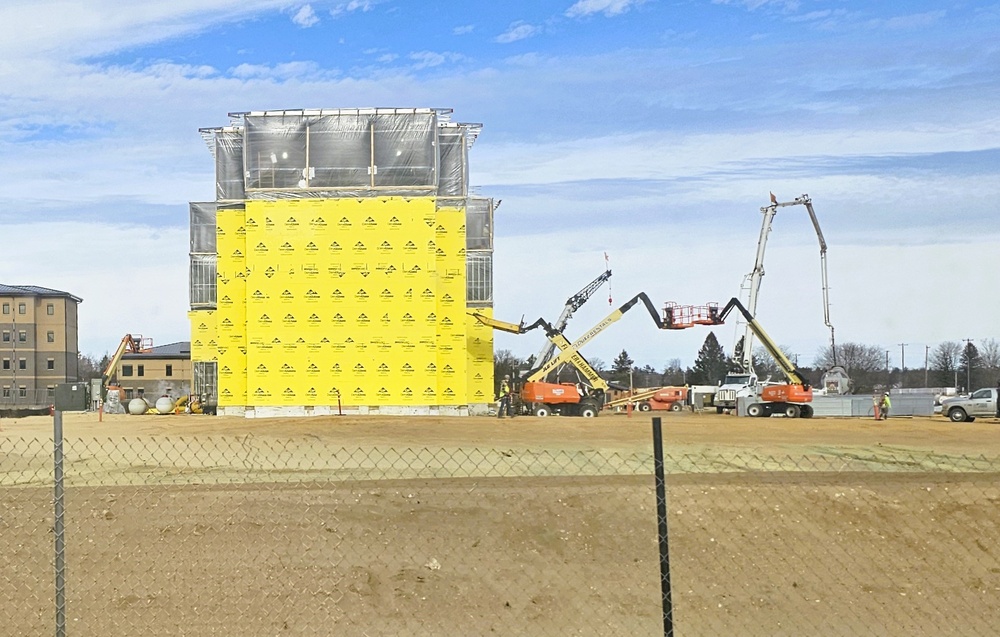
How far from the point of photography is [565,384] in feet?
164

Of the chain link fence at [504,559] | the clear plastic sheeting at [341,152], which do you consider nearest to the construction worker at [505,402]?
the clear plastic sheeting at [341,152]

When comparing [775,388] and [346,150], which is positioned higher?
[346,150]

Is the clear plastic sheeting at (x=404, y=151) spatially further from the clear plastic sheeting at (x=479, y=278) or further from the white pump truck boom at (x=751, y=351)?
the white pump truck boom at (x=751, y=351)

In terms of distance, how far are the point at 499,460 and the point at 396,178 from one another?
99.2ft

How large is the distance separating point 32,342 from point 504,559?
91.3 m

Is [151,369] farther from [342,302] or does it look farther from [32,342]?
[342,302]

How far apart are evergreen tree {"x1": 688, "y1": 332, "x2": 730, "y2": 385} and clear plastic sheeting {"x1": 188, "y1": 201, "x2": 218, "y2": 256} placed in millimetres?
56007

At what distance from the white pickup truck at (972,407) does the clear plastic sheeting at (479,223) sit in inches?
965

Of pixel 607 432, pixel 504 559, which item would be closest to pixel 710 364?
pixel 607 432

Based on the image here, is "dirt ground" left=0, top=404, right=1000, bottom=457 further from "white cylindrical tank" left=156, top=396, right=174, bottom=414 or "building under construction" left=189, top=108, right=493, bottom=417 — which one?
"white cylindrical tank" left=156, top=396, right=174, bottom=414

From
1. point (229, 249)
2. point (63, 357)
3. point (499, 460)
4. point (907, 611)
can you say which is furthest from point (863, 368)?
point (907, 611)

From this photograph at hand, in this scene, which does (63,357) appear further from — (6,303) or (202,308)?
(202,308)

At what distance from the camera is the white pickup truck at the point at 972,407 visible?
48.5 metres

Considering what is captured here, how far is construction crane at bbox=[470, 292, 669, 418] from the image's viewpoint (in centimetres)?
4941
